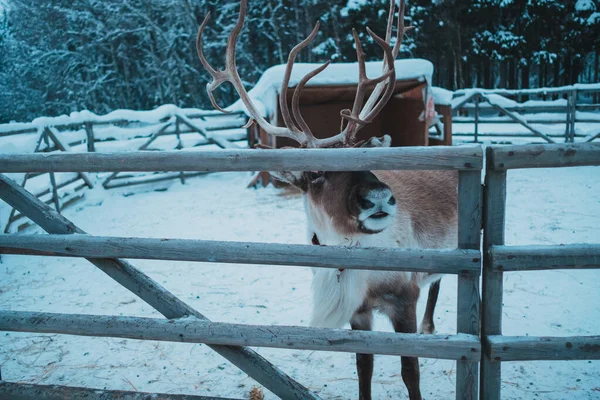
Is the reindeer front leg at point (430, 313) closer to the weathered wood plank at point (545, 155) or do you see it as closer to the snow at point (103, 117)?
the weathered wood plank at point (545, 155)

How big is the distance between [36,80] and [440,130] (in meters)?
19.9

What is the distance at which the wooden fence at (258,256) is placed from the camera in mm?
1818

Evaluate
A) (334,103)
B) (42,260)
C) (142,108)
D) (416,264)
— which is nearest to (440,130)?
(334,103)

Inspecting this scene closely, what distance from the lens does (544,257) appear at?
181cm

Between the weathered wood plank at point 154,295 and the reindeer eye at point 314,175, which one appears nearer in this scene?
the weathered wood plank at point 154,295

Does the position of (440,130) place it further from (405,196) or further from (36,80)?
(36,80)

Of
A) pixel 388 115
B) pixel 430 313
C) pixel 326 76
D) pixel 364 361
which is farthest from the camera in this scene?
pixel 388 115

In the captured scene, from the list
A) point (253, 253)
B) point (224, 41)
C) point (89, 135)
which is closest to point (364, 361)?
point (253, 253)

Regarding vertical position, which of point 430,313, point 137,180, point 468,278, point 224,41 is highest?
point 224,41

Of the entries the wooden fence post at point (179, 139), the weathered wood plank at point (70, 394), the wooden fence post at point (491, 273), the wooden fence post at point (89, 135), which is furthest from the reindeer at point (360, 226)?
the wooden fence post at point (179, 139)

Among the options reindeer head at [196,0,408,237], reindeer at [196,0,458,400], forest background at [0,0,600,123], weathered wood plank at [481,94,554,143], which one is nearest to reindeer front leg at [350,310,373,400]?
reindeer at [196,0,458,400]

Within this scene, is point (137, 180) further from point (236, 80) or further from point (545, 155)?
point (545, 155)

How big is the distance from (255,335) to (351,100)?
8.15m

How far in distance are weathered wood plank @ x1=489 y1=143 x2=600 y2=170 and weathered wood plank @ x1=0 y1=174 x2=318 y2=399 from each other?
1.31 m
